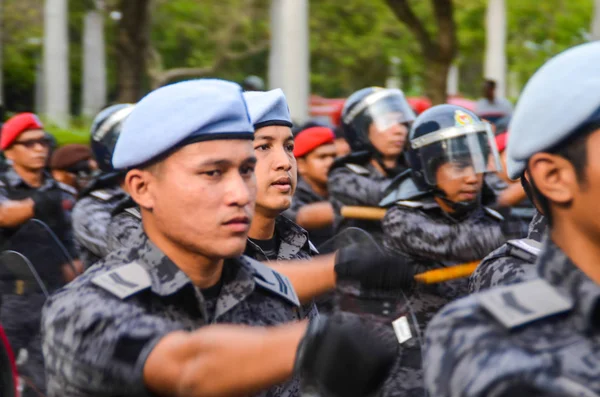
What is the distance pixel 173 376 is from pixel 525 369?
2.54 ft

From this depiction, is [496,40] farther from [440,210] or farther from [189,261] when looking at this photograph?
[189,261]

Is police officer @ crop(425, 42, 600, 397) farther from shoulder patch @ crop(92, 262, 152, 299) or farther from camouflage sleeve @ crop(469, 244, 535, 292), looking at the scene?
camouflage sleeve @ crop(469, 244, 535, 292)

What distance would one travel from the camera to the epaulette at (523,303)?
6.84ft

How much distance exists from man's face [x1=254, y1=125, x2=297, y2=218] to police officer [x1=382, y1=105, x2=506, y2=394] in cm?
118

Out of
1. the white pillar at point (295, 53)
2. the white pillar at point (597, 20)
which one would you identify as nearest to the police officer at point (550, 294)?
the white pillar at point (597, 20)

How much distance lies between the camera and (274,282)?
2918 mm

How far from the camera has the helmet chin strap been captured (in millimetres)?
→ 5227

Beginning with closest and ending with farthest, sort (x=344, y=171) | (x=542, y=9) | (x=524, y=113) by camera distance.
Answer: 1. (x=524, y=113)
2. (x=344, y=171)
3. (x=542, y=9)

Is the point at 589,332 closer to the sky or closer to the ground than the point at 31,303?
closer to the sky

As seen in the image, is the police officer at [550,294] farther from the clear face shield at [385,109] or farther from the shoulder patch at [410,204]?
the clear face shield at [385,109]

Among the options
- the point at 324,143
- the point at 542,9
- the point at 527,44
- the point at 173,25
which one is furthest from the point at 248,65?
the point at 324,143

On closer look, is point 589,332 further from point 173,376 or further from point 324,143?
point 324,143

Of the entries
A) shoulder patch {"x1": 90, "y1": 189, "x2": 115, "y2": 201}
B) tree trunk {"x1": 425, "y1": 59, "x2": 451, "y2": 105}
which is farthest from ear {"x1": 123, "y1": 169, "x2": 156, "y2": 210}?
tree trunk {"x1": 425, "y1": 59, "x2": 451, "y2": 105}

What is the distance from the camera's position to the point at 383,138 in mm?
7039
